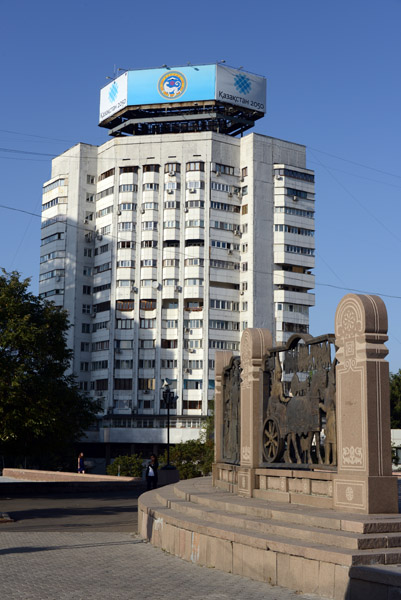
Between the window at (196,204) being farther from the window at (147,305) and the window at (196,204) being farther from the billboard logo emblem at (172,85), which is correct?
the billboard logo emblem at (172,85)

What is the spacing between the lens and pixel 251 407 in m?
14.2

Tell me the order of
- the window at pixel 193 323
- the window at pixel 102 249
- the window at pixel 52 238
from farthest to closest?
the window at pixel 52 238 → the window at pixel 102 249 → the window at pixel 193 323

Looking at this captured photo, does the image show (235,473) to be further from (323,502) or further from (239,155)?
(239,155)

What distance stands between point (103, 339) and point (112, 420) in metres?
9.61

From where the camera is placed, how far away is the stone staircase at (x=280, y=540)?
27.9 feet

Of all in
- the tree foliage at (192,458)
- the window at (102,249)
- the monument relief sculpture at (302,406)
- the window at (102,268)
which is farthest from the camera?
the window at (102,249)

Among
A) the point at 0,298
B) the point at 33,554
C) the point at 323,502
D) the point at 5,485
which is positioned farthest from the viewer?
the point at 5,485

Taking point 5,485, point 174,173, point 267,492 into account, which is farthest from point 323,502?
point 174,173

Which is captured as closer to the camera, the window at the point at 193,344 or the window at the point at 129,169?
the window at the point at 193,344

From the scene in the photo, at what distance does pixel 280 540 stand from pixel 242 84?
81173 mm

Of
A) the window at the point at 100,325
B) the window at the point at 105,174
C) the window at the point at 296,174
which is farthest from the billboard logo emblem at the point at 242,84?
the window at the point at 100,325

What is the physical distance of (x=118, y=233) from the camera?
84.4 m

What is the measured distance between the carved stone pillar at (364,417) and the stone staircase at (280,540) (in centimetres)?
36

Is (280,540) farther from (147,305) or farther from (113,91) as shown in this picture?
(113,91)
